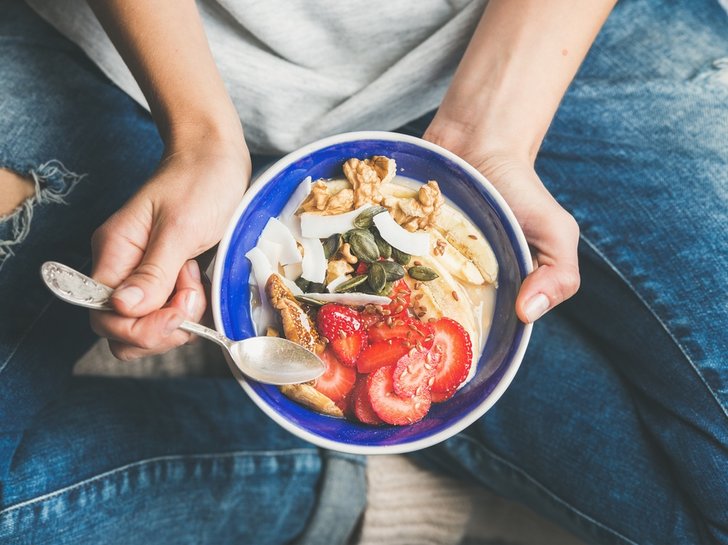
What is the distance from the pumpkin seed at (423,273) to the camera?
895 mm

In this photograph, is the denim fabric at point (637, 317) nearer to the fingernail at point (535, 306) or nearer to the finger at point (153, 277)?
the fingernail at point (535, 306)

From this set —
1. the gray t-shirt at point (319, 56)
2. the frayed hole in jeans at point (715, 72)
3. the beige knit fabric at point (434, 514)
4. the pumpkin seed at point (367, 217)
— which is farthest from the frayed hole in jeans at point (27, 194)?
the frayed hole in jeans at point (715, 72)

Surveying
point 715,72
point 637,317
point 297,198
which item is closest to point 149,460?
point 297,198

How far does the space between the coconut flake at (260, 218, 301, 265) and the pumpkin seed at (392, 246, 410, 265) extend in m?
0.13

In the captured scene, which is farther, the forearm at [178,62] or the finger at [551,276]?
the forearm at [178,62]

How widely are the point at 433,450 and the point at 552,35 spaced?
0.85 m

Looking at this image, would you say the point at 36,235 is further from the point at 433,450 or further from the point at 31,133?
the point at 433,450

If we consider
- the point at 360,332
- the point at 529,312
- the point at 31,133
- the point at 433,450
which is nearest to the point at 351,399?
the point at 360,332

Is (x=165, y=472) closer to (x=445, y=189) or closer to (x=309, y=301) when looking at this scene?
(x=309, y=301)

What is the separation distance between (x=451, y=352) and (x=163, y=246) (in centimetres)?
39

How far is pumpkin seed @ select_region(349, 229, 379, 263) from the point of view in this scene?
895mm

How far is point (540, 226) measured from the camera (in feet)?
2.99

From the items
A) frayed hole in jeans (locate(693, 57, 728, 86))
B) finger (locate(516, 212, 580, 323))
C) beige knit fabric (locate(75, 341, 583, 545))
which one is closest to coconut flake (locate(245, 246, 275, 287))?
finger (locate(516, 212, 580, 323))

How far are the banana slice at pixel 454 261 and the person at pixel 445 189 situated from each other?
96 mm
